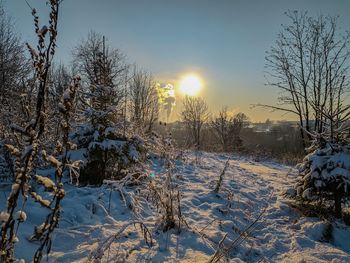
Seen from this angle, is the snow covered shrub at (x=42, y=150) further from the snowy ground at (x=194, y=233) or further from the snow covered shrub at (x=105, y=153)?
the snow covered shrub at (x=105, y=153)

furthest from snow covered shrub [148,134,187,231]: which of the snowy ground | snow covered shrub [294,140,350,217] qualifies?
snow covered shrub [294,140,350,217]

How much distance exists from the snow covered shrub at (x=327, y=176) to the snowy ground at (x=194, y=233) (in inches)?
17.8

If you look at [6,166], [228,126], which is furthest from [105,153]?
[228,126]

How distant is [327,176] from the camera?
5.04 m

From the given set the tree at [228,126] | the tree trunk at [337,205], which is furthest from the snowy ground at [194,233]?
the tree at [228,126]

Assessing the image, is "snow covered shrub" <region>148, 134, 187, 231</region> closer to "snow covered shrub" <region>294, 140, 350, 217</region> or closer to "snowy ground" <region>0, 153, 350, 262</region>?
"snowy ground" <region>0, 153, 350, 262</region>

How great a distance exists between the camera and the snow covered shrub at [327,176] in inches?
197

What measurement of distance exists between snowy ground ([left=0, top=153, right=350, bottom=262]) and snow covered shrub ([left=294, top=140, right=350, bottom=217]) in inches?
17.8

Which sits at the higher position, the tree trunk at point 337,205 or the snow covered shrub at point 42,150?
the snow covered shrub at point 42,150

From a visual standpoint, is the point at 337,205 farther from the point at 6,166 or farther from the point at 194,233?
the point at 6,166

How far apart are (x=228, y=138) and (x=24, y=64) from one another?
22.8 meters

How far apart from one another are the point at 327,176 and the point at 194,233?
2.78 metres

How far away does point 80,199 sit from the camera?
4.30 metres

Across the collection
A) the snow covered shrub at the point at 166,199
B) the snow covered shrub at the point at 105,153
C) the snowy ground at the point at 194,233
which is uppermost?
the snow covered shrub at the point at 105,153
